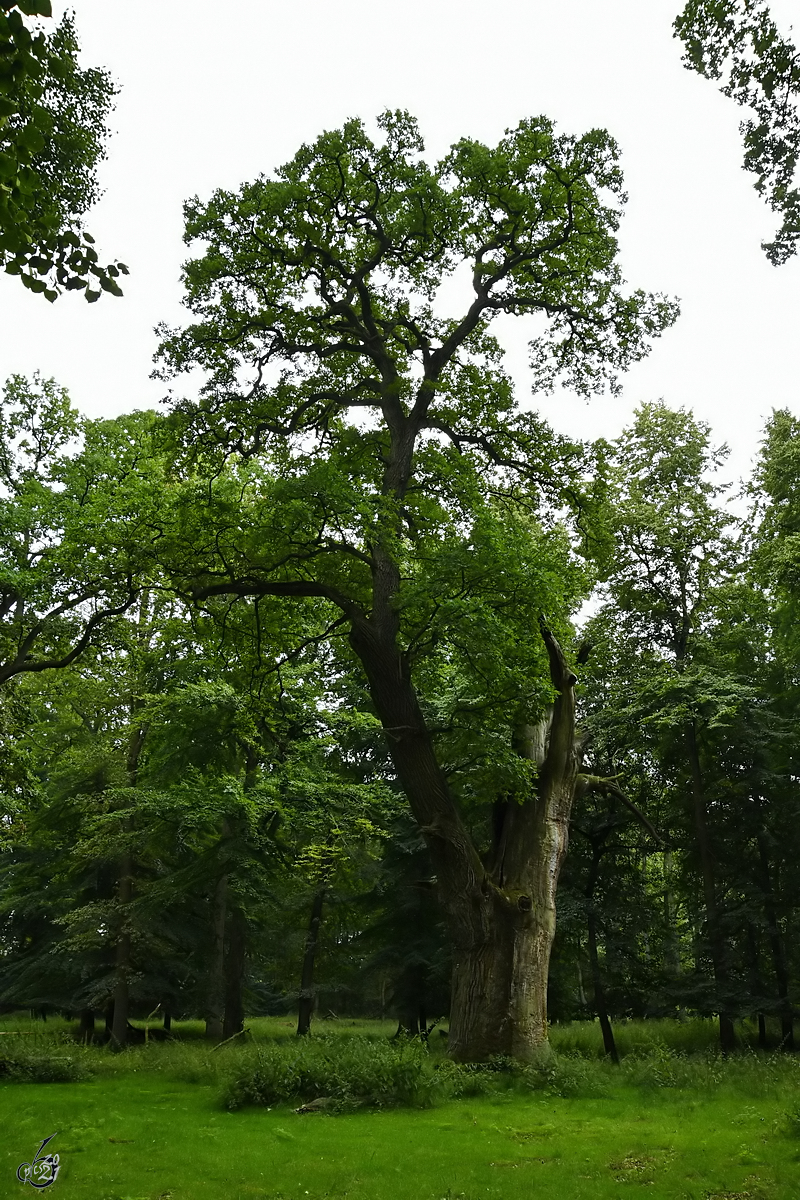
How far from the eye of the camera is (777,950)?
60.2 ft

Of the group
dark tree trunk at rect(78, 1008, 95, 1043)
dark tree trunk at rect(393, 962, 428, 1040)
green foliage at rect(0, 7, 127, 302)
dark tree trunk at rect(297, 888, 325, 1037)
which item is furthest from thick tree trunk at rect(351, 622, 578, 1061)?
dark tree trunk at rect(78, 1008, 95, 1043)

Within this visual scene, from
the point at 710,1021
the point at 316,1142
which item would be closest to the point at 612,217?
the point at 316,1142

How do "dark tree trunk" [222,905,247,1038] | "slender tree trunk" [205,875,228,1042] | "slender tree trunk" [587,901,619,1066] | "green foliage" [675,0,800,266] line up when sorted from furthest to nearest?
"slender tree trunk" [205,875,228,1042]
"dark tree trunk" [222,905,247,1038]
"slender tree trunk" [587,901,619,1066]
"green foliage" [675,0,800,266]

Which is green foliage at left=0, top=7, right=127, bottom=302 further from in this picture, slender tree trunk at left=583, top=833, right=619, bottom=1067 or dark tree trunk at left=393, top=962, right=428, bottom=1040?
dark tree trunk at left=393, top=962, right=428, bottom=1040

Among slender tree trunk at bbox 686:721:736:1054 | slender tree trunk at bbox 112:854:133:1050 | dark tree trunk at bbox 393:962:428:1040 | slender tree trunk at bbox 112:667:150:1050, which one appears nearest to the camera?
slender tree trunk at bbox 686:721:736:1054

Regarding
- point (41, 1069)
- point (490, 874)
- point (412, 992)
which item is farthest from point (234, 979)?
point (490, 874)

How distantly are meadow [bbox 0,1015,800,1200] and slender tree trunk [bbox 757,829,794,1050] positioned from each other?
371cm

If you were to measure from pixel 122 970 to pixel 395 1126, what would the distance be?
12.2m

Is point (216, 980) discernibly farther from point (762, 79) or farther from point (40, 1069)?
point (762, 79)

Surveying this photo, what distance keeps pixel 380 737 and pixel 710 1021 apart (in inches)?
433

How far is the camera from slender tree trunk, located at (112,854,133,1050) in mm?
19219

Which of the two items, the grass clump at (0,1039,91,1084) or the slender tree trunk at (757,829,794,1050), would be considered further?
the slender tree trunk at (757,829,794,1050)

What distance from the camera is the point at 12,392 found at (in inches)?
690

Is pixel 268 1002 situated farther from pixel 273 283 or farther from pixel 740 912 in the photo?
pixel 273 283
